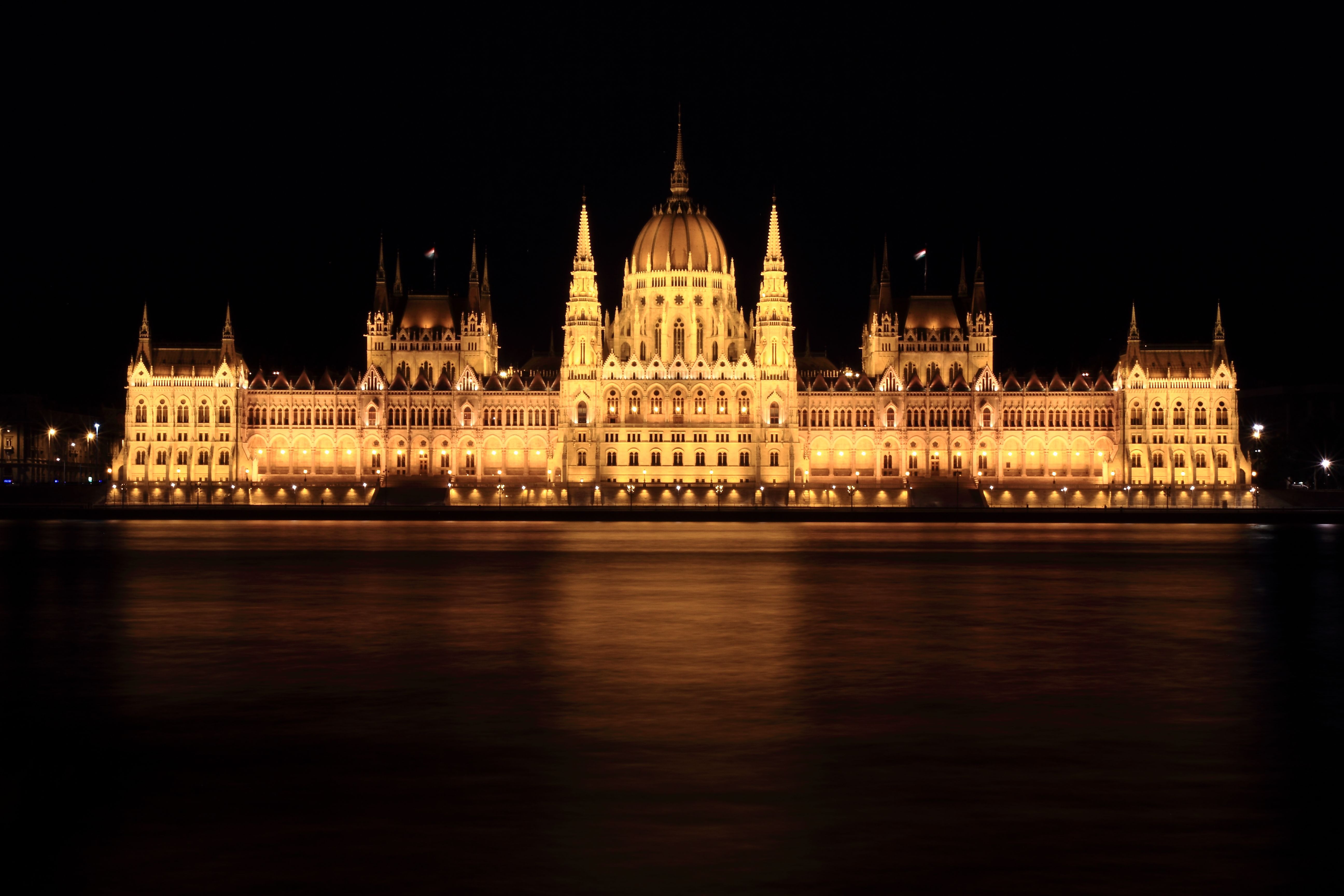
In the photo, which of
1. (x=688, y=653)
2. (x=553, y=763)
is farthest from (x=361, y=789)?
(x=688, y=653)

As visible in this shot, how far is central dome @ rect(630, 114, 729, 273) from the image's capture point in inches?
5581

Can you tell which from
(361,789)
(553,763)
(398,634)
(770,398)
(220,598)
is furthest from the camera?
(770,398)

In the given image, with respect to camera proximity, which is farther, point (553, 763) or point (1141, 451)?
point (1141, 451)

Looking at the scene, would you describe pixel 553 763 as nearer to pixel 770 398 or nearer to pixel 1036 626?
pixel 1036 626

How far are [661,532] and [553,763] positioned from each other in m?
60.9

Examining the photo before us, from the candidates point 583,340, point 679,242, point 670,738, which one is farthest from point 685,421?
point 670,738

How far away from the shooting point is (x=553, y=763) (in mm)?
16266

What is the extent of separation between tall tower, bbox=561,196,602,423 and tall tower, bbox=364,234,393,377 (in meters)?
17.1

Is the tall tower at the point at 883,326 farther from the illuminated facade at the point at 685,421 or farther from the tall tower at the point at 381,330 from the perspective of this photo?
the tall tower at the point at 381,330

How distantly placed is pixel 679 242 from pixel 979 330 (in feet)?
95.8

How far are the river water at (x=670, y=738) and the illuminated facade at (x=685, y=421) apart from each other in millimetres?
92116

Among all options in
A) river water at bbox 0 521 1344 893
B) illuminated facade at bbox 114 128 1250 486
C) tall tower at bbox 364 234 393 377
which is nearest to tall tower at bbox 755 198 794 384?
illuminated facade at bbox 114 128 1250 486

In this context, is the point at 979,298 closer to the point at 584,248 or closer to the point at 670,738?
the point at 584,248

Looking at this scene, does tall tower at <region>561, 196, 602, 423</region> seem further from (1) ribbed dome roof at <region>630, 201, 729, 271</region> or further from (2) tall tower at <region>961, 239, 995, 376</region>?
(2) tall tower at <region>961, 239, 995, 376</region>
